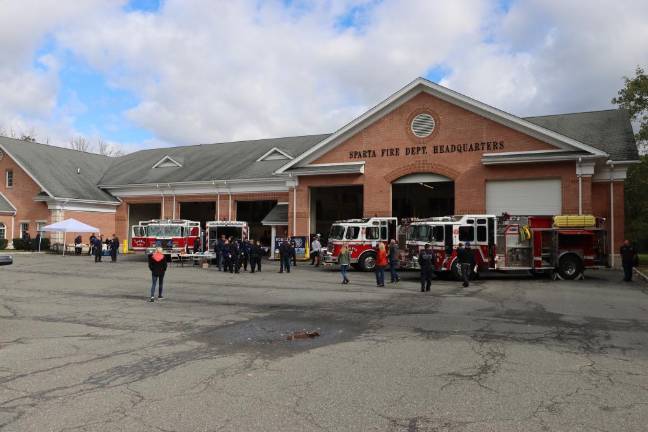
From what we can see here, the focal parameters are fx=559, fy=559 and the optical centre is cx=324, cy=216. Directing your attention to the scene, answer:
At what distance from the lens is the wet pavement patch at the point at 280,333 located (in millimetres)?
8938

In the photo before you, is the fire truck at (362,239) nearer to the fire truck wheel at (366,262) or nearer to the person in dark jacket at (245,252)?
the fire truck wheel at (366,262)

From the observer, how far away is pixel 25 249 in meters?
39.7

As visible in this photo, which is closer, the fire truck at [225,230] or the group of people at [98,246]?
the group of people at [98,246]

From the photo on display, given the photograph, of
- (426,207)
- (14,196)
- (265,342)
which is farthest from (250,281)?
(14,196)

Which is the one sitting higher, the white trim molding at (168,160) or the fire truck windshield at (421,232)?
the white trim molding at (168,160)

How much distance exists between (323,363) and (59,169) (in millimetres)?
41260

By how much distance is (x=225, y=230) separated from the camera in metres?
31.8

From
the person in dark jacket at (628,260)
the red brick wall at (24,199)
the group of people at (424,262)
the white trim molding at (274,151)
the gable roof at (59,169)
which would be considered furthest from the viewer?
the red brick wall at (24,199)

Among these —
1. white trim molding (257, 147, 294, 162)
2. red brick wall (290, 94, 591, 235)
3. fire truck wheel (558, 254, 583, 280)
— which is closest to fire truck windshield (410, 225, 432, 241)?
fire truck wheel (558, 254, 583, 280)

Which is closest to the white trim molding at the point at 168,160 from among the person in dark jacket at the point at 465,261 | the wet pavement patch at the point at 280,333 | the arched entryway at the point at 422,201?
the arched entryway at the point at 422,201

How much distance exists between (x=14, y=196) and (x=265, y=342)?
39084 millimetres

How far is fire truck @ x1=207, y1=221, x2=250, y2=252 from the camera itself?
1241 inches

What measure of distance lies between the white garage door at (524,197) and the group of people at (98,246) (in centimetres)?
2034

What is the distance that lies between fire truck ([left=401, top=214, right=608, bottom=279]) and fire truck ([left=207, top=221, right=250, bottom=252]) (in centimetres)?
1237
